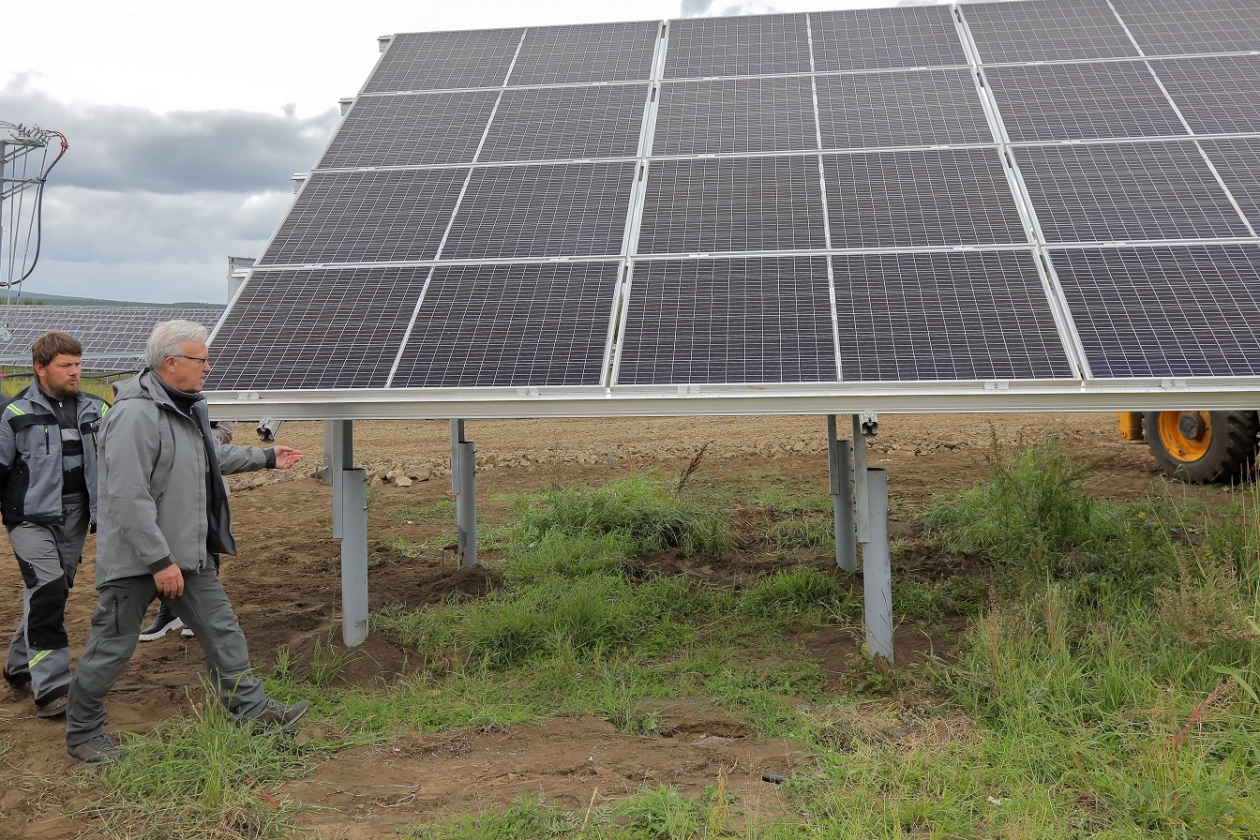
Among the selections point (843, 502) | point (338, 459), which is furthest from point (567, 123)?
point (843, 502)

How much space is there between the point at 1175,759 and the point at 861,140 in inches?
217

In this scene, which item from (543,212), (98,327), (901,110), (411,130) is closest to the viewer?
(543,212)

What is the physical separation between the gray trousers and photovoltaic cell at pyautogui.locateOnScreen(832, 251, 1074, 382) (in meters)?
3.88

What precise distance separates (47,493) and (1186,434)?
41.5ft

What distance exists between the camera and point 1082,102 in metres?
8.42

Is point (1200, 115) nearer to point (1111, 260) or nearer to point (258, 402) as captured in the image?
point (1111, 260)

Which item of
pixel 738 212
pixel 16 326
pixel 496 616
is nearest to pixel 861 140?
pixel 738 212

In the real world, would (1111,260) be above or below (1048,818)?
above

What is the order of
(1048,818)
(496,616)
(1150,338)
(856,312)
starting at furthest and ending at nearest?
(496,616) → (856,312) → (1150,338) → (1048,818)

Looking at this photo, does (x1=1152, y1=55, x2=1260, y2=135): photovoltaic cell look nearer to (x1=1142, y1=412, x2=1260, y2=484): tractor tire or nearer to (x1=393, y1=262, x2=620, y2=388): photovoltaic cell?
(x1=1142, y1=412, x2=1260, y2=484): tractor tire

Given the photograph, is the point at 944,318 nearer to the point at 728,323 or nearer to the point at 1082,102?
the point at 728,323

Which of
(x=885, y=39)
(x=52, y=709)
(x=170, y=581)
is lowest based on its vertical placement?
(x=52, y=709)

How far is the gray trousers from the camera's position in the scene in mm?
5125

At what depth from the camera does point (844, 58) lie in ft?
32.0
